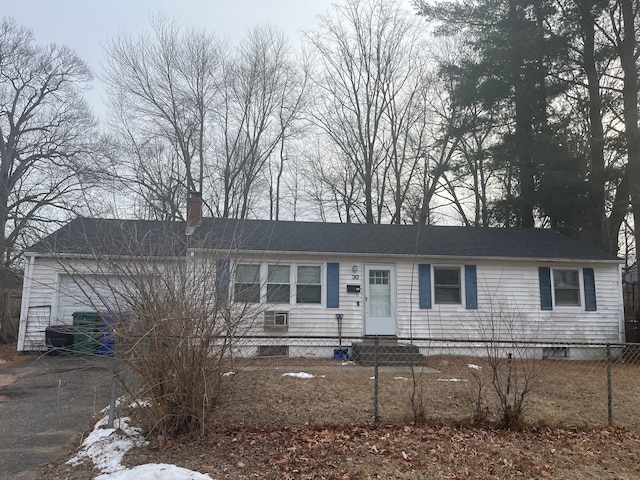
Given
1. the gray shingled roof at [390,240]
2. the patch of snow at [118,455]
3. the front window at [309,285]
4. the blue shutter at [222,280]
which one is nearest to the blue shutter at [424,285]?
the gray shingled roof at [390,240]

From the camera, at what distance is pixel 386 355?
33.6ft

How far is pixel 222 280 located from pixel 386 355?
21.0 ft

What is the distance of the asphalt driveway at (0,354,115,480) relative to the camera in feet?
14.1

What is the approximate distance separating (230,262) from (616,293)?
11920mm

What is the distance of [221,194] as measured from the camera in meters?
21.6

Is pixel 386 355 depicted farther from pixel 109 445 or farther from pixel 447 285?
pixel 109 445

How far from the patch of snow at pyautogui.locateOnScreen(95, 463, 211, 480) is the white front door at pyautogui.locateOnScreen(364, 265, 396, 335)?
8182 mm

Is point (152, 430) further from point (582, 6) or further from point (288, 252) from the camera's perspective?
point (582, 6)

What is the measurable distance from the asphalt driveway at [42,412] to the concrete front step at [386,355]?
5.57 metres

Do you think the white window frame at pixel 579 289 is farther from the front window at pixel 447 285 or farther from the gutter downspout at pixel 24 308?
the gutter downspout at pixel 24 308

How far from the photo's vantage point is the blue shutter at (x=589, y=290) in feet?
40.2

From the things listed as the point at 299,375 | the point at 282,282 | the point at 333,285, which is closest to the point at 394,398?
the point at 299,375

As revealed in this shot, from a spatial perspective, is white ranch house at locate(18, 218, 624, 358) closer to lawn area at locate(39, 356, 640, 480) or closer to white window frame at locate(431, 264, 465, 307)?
white window frame at locate(431, 264, 465, 307)

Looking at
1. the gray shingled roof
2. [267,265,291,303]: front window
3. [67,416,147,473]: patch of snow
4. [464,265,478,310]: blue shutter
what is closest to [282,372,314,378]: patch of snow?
→ [267,265,291,303]: front window
